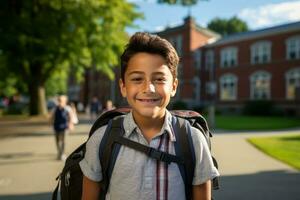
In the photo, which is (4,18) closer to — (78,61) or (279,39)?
(78,61)

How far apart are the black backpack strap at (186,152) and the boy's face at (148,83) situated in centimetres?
16

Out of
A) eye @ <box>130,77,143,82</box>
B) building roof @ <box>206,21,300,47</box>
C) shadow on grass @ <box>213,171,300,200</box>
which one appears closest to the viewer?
eye @ <box>130,77,143,82</box>

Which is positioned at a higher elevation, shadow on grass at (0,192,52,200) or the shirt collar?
the shirt collar

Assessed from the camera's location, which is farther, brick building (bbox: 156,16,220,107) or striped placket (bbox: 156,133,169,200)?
brick building (bbox: 156,16,220,107)

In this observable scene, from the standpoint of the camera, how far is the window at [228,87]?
150 feet

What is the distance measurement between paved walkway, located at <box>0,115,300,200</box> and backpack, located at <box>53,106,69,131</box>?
34.5 inches

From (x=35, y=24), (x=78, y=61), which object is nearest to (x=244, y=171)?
(x=35, y=24)

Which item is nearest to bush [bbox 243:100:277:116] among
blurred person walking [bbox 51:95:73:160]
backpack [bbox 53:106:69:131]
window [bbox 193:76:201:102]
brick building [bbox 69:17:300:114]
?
brick building [bbox 69:17:300:114]

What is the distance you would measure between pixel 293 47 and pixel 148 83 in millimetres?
40365

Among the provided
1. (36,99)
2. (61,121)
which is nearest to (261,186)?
(61,121)

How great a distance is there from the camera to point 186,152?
6.70 feet

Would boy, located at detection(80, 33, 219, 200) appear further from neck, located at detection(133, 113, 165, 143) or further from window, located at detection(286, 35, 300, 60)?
window, located at detection(286, 35, 300, 60)

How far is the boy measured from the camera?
6.64 feet

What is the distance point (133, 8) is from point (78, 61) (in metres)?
6.45
